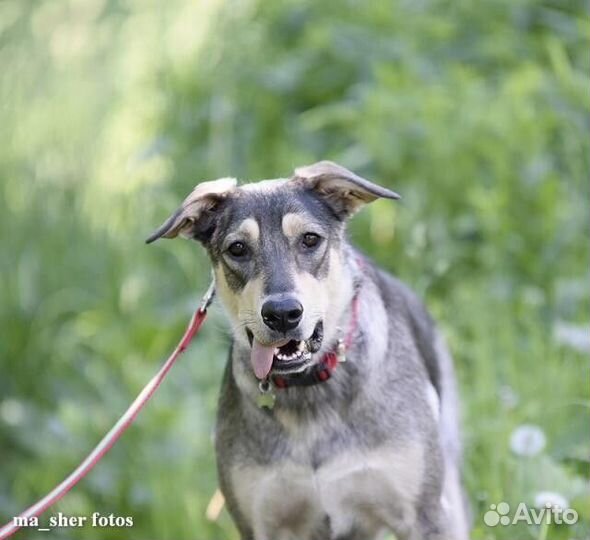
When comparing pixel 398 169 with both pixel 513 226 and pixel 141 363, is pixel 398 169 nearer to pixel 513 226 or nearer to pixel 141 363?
pixel 513 226

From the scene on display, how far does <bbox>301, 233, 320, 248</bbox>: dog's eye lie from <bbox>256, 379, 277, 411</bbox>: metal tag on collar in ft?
1.65

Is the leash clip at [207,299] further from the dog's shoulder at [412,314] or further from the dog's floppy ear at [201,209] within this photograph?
the dog's shoulder at [412,314]

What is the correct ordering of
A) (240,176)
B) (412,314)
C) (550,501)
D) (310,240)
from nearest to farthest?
(310,240) < (550,501) < (412,314) < (240,176)

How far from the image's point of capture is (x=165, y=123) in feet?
29.2

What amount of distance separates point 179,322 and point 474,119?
2.09 m

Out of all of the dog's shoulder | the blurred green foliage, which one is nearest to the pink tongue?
the dog's shoulder

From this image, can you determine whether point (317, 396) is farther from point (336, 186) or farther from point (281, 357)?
point (336, 186)

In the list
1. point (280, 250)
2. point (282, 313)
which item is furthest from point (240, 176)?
point (282, 313)

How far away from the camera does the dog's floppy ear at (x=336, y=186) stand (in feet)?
14.6

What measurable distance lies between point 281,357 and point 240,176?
412 centimetres

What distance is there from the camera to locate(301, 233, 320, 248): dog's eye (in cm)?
433

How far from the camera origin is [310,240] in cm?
435

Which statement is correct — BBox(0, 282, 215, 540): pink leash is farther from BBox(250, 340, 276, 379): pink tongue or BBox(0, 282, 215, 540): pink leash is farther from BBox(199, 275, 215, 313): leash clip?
BBox(250, 340, 276, 379): pink tongue

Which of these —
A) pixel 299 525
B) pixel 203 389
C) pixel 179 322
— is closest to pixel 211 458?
pixel 203 389
